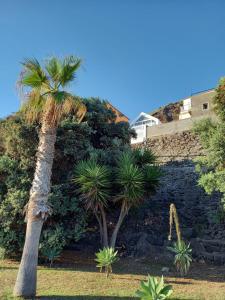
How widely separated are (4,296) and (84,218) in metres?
4.89

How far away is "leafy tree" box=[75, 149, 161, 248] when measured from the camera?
1117 centimetres

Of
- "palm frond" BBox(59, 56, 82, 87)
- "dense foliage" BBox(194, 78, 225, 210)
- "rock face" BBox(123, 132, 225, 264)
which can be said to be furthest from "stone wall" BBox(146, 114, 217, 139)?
"palm frond" BBox(59, 56, 82, 87)

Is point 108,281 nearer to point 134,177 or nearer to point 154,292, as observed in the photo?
point 154,292

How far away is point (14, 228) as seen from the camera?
11688mm

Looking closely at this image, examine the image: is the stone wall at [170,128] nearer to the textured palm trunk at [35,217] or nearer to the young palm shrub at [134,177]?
→ the young palm shrub at [134,177]

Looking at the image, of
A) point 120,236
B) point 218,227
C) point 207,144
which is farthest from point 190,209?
point 207,144

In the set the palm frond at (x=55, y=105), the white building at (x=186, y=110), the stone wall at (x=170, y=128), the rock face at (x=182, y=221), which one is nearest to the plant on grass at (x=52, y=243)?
the rock face at (x=182, y=221)

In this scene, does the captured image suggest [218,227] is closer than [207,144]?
No

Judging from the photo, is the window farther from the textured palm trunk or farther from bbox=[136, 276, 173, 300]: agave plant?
bbox=[136, 276, 173, 300]: agave plant

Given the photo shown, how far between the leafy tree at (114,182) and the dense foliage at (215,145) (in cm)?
211

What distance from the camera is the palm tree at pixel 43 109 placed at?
7711mm

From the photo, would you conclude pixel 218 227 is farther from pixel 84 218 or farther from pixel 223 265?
pixel 84 218

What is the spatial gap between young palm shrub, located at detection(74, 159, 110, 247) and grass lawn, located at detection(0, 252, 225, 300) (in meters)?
2.24

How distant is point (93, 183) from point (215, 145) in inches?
167
